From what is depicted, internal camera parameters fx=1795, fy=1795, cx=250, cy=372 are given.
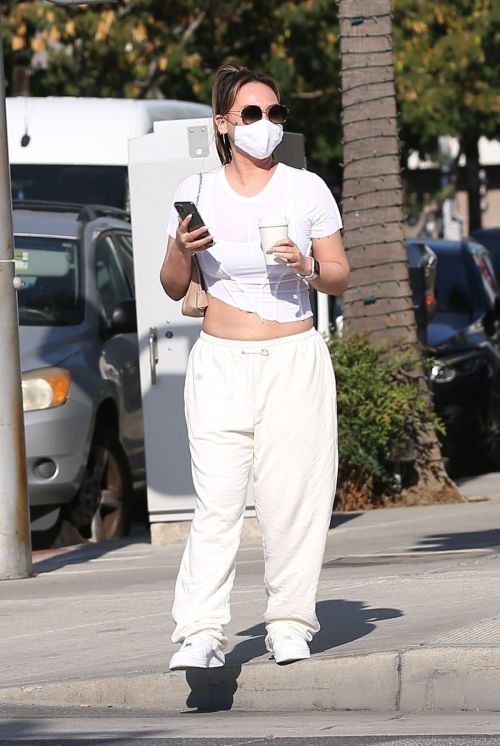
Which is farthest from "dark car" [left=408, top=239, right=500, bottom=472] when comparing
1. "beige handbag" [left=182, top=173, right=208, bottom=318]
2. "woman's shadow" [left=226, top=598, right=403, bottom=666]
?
"beige handbag" [left=182, top=173, right=208, bottom=318]

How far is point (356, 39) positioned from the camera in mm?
11219

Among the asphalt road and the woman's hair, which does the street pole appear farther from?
the woman's hair

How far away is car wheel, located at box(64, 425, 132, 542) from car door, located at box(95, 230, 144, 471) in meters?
0.15

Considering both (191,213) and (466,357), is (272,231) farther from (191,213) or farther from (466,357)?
(466,357)

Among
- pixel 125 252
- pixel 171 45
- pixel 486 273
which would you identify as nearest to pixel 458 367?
pixel 486 273

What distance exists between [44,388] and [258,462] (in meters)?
4.13

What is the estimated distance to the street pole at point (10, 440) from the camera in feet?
27.8

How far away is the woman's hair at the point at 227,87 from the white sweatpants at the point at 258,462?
0.63 meters

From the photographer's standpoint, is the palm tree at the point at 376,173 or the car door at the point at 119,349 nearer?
the car door at the point at 119,349

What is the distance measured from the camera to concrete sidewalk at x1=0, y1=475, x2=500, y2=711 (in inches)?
218

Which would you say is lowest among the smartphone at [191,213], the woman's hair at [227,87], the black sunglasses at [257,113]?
the smartphone at [191,213]

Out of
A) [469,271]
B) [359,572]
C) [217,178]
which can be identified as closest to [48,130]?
[469,271]

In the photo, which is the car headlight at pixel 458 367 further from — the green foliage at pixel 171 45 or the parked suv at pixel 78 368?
the green foliage at pixel 171 45

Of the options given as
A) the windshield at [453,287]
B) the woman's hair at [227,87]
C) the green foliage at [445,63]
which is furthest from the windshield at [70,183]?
the green foliage at [445,63]
